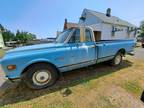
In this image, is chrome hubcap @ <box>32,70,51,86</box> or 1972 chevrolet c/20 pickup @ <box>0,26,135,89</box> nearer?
1972 chevrolet c/20 pickup @ <box>0,26,135,89</box>

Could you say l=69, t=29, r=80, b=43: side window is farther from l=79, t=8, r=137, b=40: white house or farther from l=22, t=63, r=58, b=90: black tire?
l=79, t=8, r=137, b=40: white house

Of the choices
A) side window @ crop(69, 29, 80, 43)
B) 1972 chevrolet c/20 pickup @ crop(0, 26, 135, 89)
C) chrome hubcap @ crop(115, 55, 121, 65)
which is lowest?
chrome hubcap @ crop(115, 55, 121, 65)

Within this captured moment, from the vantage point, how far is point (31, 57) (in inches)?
132

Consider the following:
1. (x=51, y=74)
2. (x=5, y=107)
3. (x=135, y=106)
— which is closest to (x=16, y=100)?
(x=5, y=107)

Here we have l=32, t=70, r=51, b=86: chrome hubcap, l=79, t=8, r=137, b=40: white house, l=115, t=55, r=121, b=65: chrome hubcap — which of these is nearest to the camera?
l=32, t=70, r=51, b=86: chrome hubcap

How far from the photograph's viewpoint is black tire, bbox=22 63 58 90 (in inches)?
136

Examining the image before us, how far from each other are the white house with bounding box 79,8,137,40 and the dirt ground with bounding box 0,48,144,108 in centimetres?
1575

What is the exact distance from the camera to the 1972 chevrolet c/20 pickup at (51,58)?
324cm

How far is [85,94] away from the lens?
3408mm

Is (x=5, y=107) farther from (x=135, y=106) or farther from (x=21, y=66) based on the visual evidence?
(x=135, y=106)

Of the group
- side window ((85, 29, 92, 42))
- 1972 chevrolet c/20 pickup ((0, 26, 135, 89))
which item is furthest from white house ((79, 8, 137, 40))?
1972 chevrolet c/20 pickup ((0, 26, 135, 89))

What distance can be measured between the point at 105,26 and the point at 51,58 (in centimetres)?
1914

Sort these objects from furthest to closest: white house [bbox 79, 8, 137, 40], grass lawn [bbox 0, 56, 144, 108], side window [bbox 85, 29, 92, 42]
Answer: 1. white house [bbox 79, 8, 137, 40]
2. side window [bbox 85, 29, 92, 42]
3. grass lawn [bbox 0, 56, 144, 108]

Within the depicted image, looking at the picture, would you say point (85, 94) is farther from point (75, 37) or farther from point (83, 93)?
point (75, 37)
